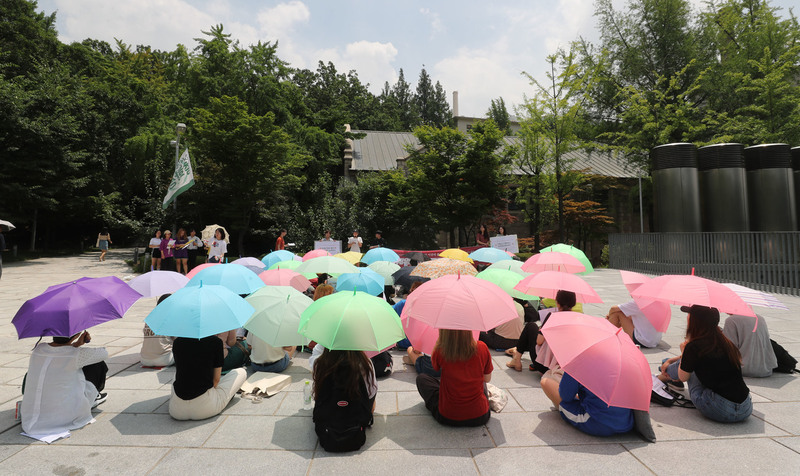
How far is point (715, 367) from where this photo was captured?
430 cm

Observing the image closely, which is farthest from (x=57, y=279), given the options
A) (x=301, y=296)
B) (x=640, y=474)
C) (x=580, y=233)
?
(x=580, y=233)

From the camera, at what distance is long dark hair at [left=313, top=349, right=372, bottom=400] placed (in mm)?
4012

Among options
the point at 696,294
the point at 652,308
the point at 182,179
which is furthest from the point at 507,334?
the point at 182,179

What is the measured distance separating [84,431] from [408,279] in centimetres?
660

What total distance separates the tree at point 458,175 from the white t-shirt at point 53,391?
2087 centimetres

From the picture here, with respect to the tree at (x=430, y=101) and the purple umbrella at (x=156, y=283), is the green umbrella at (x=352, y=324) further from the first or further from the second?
the tree at (x=430, y=101)

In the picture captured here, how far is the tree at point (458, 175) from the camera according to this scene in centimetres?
2389

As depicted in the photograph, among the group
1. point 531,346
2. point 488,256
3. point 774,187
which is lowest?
point 531,346

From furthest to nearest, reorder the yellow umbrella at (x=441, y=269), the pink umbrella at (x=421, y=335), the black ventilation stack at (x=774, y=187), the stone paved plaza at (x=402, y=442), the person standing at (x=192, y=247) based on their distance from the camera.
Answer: the black ventilation stack at (x=774, y=187) → the person standing at (x=192, y=247) → the yellow umbrella at (x=441, y=269) → the pink umbrella at (x=421, y=335) → the stone paved plaza at (x=402, y=442)

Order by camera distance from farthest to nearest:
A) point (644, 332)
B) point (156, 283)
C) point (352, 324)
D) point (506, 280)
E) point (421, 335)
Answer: point (644, 332), point (506, 280), point (156, 283), point (421, 335), point (352, 324)

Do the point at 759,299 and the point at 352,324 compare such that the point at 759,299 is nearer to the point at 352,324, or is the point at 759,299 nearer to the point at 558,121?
the point at 352,324

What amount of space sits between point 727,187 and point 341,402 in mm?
21145

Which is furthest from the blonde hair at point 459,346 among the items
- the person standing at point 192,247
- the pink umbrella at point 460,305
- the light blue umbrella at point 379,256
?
the person standing at point 192,247

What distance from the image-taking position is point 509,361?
675cm
